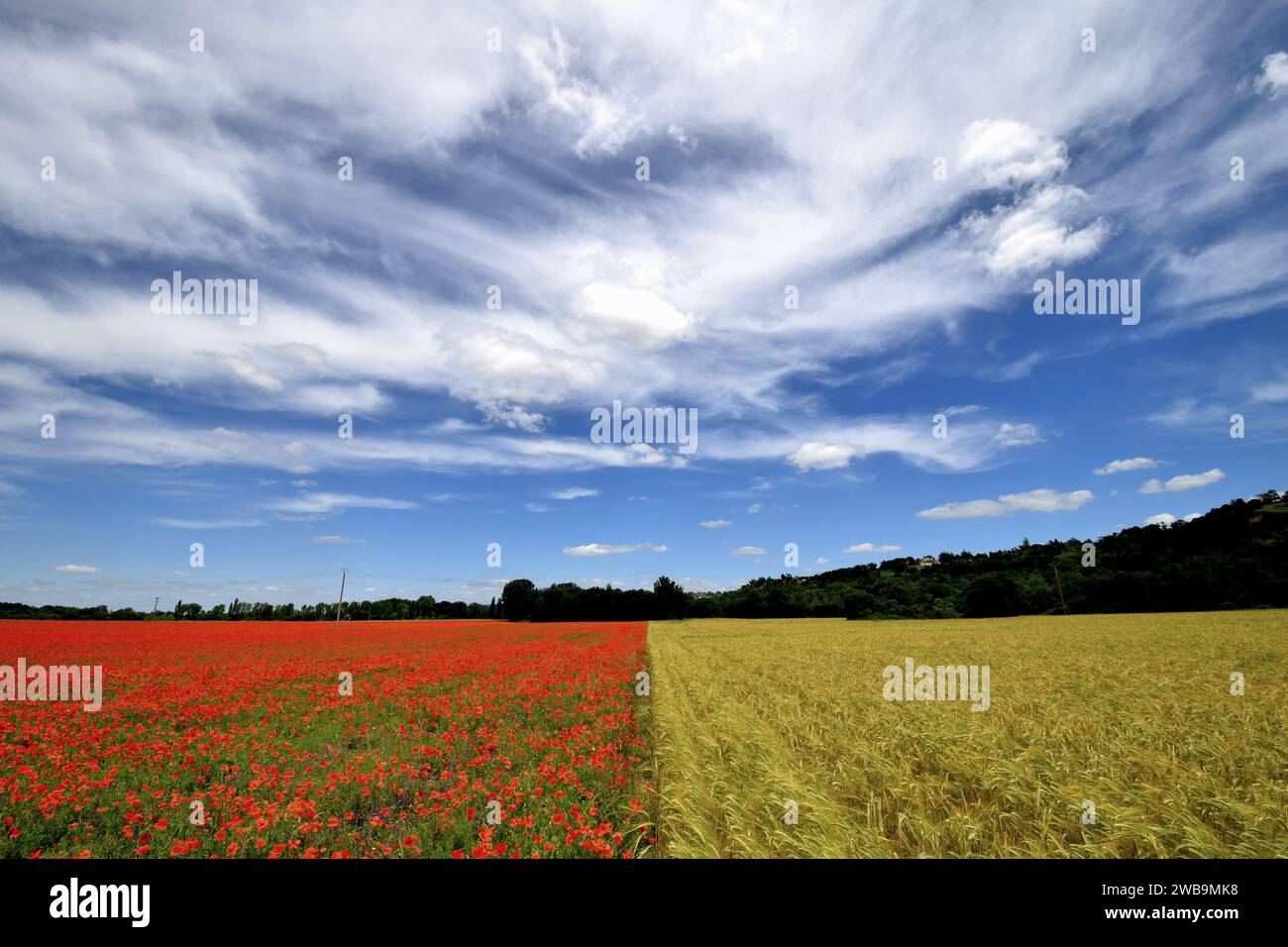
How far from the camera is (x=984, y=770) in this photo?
7195 millimetres

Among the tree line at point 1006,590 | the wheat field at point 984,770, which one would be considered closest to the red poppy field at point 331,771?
the wheat field at point 984,770

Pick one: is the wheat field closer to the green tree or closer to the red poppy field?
the red poppy field

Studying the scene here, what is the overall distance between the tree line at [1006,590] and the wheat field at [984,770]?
68.6 m

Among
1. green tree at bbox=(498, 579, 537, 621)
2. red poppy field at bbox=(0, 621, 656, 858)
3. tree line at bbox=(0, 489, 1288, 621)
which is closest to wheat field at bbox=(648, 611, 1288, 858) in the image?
red poppy field at bbox=(0, 621, 656, 858)

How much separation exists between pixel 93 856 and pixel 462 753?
15.3ft

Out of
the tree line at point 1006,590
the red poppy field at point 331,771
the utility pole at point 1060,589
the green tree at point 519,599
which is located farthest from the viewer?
the green tree at point 519,599

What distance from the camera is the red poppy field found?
19.3ft

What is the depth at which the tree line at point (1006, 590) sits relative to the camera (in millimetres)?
63750

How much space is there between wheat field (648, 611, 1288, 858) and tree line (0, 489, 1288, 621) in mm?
68647

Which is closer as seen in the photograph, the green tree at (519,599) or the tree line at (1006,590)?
the tree line at (1006,590)

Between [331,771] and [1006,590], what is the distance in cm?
9182

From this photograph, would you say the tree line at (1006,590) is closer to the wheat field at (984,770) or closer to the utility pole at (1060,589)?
the utility pole at (1060,589)
